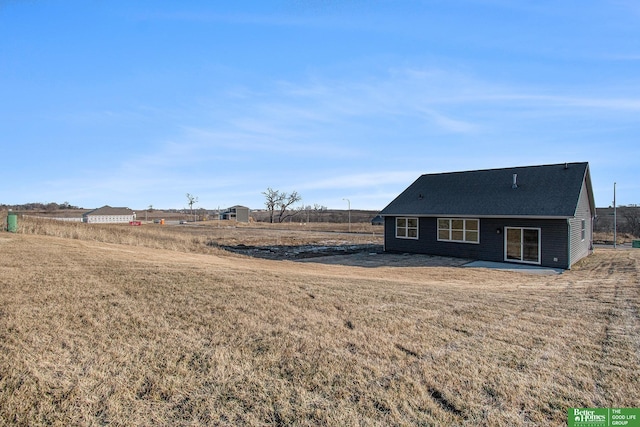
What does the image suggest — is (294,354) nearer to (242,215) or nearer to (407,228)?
(407,228)

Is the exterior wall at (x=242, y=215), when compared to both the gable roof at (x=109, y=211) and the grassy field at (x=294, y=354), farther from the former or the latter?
the grassy field at (x=294, y=354)

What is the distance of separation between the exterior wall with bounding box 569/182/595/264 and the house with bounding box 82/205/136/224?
82503 mm

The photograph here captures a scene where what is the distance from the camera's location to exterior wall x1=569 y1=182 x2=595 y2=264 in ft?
53.2

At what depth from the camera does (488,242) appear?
57.5 ft

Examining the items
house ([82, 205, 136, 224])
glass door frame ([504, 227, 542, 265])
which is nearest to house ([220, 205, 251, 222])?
house ([82, 205, 136, 224])

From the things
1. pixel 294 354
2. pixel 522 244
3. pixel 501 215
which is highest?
pixel 501 215

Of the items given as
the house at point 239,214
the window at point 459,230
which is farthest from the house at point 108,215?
A: the window at point 459,230

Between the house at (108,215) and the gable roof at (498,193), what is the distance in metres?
75.6

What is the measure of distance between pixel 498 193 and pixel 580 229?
4.09m

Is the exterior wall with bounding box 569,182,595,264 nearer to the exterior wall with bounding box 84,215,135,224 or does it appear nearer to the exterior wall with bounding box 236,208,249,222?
the exterior wall with bounding box 236,208,249,222

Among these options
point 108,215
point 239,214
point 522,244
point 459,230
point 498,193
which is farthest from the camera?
point 108,215

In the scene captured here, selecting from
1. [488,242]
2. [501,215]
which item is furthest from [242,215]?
[501,215]

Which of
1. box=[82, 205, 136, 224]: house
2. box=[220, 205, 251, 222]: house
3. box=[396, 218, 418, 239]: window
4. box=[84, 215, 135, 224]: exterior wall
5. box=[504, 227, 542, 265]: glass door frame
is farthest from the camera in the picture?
box=[220, 205, 251, 222]: house

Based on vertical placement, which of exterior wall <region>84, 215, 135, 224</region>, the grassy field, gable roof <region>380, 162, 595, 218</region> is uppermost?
gable roof <region>380, 162, 595, 218</region>
